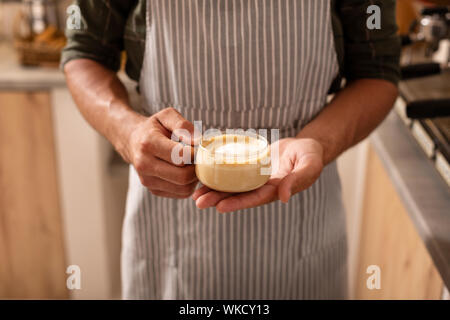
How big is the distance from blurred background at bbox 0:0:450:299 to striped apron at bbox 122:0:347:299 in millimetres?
305

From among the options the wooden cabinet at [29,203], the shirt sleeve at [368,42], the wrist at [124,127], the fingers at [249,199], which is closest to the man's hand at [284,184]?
the fingers at [249,199]

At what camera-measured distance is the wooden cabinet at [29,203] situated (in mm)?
1964

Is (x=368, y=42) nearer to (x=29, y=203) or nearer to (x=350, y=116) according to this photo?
(x=350, y=116)

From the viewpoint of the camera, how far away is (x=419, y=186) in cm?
121

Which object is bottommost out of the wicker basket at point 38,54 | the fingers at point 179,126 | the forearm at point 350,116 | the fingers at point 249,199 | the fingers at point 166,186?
the wicker basket at point 38,54

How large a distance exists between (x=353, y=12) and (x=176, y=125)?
0.47 m

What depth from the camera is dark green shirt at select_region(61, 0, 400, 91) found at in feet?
3.43

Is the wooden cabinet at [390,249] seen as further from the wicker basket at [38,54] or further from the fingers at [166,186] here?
the wicker basket at [38,54]

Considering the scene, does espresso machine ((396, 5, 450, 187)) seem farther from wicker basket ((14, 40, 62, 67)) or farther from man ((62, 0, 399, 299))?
wicker basket ((14, 40, 62, 67))

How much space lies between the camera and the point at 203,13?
3.21 feet

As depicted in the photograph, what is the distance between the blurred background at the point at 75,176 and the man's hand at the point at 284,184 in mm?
539

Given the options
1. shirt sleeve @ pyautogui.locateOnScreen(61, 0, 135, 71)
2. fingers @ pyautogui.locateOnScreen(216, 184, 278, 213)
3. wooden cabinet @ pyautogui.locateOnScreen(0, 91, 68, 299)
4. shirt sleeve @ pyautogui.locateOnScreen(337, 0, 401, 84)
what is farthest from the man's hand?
wooden cabinet @ pyautogui.locateOnScreen(0, 91, 68, 299)

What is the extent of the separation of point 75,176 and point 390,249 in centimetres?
119
